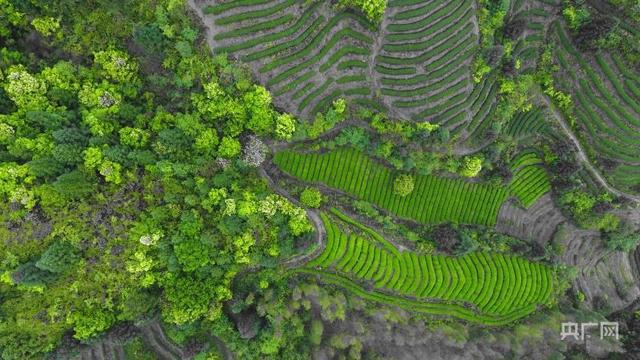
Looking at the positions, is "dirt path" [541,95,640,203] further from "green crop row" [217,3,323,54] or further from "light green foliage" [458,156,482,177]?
"green crop row" [217,3,323,54]

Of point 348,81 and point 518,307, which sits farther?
point 518,307

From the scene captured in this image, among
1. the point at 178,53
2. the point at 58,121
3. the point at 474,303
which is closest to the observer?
the point at 58,121

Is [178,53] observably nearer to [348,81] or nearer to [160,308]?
[348,81]

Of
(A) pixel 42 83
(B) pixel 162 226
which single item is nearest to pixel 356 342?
(B) pixel 162 226

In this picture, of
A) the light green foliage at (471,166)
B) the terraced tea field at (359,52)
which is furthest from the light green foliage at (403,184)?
the terraced tea field at (359,52)

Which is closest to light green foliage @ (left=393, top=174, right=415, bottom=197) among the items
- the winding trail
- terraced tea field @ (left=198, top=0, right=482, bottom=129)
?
terraced tea field @ (left=198, top=0, right=482, bottom=129)

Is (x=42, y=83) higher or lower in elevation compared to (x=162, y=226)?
higher
